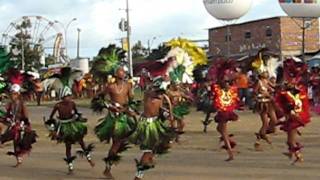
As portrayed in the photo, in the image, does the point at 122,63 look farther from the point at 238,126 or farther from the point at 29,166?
the point at 238,126

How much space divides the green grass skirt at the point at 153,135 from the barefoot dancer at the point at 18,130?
3.61 m

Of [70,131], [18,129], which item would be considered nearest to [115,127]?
[70,131]

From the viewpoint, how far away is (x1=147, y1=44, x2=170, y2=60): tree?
1427 cm

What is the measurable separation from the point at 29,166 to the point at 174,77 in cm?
493

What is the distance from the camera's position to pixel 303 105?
13445 mm

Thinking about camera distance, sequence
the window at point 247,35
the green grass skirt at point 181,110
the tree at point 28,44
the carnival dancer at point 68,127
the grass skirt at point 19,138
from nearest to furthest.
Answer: the carnival dancer at point 68,127, the grass skirt at point 19,138, the green grass skirt at point 181,110, the window at point 247,35, the tree at point 28,44

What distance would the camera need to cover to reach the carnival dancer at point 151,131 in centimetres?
1104

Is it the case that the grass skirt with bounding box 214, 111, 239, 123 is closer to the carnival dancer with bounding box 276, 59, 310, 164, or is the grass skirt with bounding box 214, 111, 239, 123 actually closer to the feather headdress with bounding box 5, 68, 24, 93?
the carnival dancer with bounding box 276, 59, 310, 164

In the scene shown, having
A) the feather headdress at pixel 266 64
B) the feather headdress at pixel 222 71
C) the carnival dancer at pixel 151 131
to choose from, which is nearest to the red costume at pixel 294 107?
the feather headdress at pixel 222 71

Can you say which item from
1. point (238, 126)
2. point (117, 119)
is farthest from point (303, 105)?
point (238, 126)

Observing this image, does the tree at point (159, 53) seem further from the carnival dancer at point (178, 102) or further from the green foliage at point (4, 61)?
the green foliage at point (4, 61)

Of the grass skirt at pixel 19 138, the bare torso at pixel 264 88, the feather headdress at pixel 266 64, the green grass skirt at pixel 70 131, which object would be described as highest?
the feather headdress at pixel 266 64

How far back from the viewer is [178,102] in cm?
1850

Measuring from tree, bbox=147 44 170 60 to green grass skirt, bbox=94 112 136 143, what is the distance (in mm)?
2408
